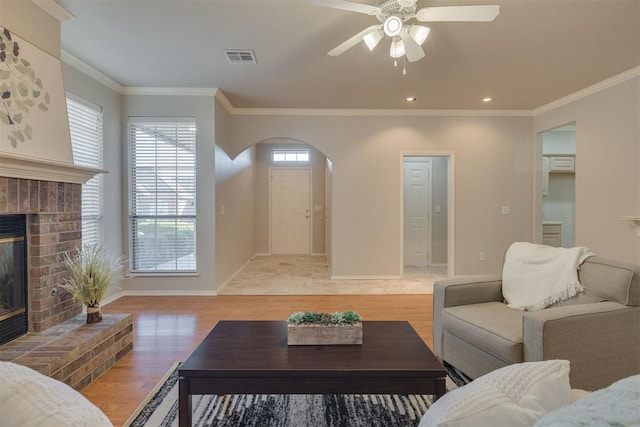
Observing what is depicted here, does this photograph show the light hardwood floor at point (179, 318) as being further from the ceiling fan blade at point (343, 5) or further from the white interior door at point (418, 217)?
the ceiling fan blade at point (343, 5)

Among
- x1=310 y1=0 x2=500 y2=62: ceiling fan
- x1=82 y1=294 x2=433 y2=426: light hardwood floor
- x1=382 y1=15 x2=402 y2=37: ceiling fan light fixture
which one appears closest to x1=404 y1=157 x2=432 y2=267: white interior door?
x1=82 y1=294 x2=433 y2=426: light hardwood floor

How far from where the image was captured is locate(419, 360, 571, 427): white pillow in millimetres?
623

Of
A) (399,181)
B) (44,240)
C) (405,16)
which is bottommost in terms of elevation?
(44,240)

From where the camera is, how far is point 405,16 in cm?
214

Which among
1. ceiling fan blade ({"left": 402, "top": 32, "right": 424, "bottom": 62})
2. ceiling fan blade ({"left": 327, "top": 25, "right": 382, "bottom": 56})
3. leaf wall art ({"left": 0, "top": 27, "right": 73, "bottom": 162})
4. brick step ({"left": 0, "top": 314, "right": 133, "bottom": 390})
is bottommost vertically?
brick step ({"left": 0, "top": 314, "right": 133, "bottom": 390})

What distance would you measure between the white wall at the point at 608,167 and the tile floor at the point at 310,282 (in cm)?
212

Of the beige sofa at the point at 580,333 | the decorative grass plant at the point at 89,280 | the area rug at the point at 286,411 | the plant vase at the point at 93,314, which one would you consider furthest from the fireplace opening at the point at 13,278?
the beige sofa at the point at 580,333

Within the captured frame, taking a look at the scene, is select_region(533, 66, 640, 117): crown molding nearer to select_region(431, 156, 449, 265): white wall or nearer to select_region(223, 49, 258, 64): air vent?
select_region(431, 156, 449, 265): white wall

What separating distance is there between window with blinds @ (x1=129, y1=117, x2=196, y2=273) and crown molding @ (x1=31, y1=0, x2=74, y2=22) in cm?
168

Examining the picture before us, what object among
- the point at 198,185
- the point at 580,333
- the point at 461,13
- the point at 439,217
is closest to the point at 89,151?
the point at 198,185

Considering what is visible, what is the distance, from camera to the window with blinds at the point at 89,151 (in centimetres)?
333

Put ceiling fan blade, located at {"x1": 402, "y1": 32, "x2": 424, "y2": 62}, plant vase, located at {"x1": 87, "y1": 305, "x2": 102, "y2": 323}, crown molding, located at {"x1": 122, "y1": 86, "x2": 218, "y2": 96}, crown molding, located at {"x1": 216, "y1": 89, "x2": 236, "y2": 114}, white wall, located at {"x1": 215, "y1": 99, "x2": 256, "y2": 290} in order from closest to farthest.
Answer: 1. ceiling fan blade, located at {"x1": 402, "y1": 32, "x2": 424, "y2": 62}
2. plant vase, located at {"x1": 87, "y1": 305, "x2": 102, "y2": 323}
3. crown molding, located at {"x1": 122, "y1": 86, "x2": 218, "y2": 96}
4. crown molding, located at {"x1": 216, "y1": 89, "x2": 236, "y2": 114}
5. white wall, located at {"x1": 215, "y1": 99, "x2": 256, "y2": 290}

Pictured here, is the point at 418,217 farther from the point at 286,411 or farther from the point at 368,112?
the point at 286,411

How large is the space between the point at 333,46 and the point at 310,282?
3198 millimetres
